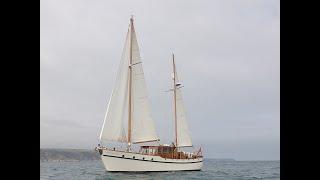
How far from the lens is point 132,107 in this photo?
29062mm

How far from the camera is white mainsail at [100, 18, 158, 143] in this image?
2758 centimetres

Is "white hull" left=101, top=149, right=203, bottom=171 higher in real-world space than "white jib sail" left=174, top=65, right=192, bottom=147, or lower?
lower

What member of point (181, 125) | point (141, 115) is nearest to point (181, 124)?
point (181, 125)

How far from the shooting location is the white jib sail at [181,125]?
33231 mm

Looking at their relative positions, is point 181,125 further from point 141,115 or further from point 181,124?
point 141,115

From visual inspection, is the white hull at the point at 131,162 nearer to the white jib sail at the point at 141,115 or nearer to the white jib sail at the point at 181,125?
the white jib sail at the point at 141,115

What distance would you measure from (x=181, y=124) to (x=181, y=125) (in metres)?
0.10

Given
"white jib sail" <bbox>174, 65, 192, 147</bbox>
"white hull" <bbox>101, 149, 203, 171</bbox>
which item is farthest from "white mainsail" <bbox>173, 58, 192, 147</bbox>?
"white hull" <bbox>101, 149, 203, 171</bbox>

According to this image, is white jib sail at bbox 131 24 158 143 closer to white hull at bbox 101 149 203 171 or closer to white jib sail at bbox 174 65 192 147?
white hull at bbox 101 149 203 171
